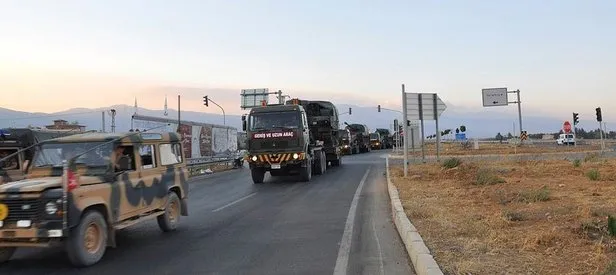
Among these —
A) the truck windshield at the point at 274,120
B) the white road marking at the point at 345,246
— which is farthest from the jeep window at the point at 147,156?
the truck windshield at the point at 274,120

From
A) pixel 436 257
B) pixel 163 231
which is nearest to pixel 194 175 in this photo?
pixel 163 231

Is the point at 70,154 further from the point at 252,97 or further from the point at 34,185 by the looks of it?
the point at 252,97

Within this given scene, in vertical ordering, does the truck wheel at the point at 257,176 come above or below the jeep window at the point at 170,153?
below

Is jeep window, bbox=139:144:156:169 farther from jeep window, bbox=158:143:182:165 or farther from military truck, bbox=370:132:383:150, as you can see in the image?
military truck, bbox=370:132:383:150

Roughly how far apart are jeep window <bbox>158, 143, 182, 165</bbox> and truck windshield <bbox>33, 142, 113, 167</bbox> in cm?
153

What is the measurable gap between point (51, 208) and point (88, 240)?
2.65 feet

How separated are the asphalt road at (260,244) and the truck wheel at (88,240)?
0.15 metres

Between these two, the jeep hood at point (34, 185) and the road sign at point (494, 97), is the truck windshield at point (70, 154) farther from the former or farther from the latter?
the road sign at point (494, 97)

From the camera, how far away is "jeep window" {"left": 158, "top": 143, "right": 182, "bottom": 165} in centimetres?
1028

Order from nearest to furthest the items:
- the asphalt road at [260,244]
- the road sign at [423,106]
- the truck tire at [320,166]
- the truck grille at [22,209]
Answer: the truck grille at [22,209] < the asphalt road at [260,244] < the road sign at [423,106] < the truck tire at [320,166]

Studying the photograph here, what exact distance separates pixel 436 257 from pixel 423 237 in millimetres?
1321

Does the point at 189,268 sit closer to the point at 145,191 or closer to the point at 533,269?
the point at 145,191

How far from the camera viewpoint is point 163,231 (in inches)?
415

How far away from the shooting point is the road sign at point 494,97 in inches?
2589
